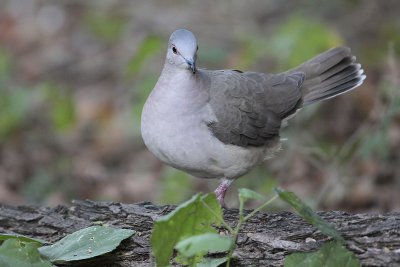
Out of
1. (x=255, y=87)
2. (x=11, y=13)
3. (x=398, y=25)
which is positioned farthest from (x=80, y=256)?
(x=11, y=13)

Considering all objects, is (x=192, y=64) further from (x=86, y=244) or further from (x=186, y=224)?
(x=186, y=224)

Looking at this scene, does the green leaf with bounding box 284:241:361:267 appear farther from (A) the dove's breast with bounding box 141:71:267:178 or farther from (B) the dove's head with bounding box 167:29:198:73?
(B) the dove's head with bounding box 167:29:198:73

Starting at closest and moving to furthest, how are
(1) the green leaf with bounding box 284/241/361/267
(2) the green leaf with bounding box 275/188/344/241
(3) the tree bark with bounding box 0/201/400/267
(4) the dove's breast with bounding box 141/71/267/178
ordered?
(2) the green leaf with bounding box 275/188/344/241, (1) the green leaf with bounding box 284/241/361/267, (3) the tree bark with bounding box 0/201/400/267, (4) the dove's breast with bounding box 141/71/267/178

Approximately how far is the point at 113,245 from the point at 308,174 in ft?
13.5

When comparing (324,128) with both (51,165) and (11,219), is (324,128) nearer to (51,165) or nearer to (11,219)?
(51,165)

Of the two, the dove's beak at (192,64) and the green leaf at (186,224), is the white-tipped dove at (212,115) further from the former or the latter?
the green leaf at (186,224)

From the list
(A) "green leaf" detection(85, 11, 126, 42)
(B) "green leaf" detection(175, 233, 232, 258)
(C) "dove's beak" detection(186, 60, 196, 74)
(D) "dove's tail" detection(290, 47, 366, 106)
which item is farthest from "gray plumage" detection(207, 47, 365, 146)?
(A) "green leaf" detection(85, 11, 126, 42)

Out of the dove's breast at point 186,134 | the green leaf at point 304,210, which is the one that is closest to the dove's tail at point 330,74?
the dove's breast at point 186,134

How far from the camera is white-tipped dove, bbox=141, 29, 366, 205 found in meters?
4.55

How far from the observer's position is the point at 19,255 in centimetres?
367

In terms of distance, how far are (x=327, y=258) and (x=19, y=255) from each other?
57.3 inches

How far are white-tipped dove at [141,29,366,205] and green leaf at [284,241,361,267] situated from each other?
4.16ft

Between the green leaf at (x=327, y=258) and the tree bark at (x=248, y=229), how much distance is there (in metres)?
0.10

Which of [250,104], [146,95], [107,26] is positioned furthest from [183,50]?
[107,26]
